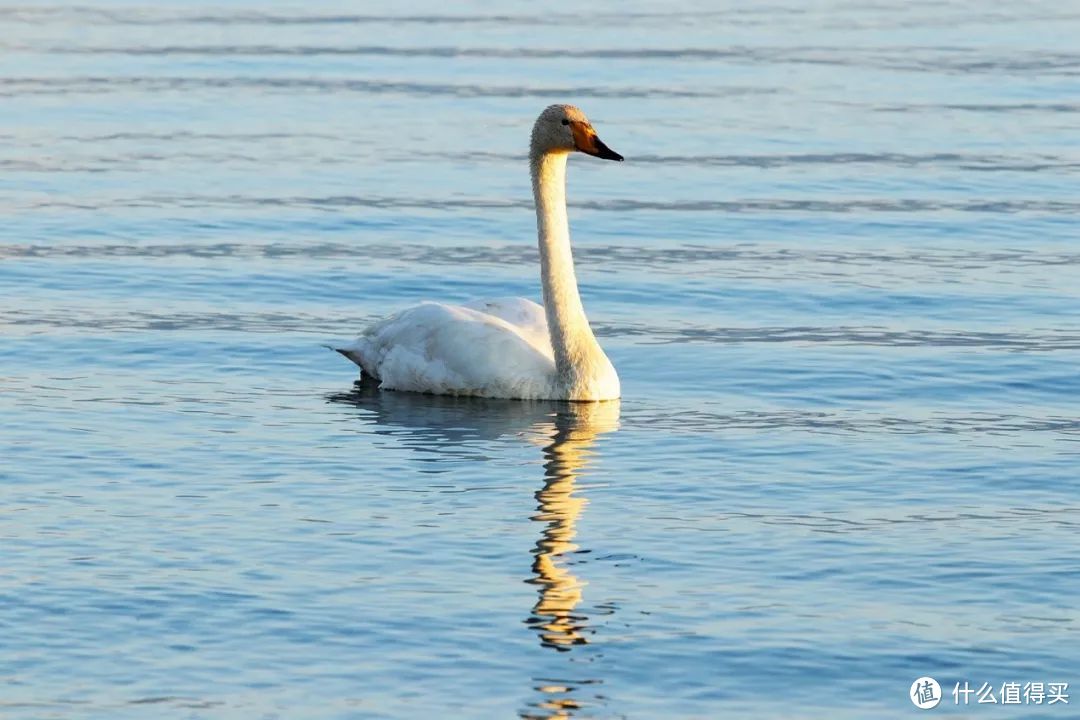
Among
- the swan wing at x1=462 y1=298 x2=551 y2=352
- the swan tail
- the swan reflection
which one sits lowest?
the swan reflection

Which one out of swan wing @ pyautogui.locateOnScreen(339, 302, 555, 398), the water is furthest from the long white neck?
the water

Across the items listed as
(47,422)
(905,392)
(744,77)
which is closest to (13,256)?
(47,422)

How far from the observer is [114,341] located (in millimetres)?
18500

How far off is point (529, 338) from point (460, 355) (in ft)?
2.27

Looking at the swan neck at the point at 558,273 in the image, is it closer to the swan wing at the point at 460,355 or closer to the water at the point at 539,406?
the swan wing at the point at 460,355

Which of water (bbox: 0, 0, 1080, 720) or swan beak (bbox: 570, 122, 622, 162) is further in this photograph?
swan beak (bbox: 570, 122, 622, 162)

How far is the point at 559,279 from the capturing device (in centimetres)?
1719

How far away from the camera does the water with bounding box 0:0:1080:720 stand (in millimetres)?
10742

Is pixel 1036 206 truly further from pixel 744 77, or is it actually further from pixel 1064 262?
pixel 744 77

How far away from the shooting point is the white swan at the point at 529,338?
55.2ft

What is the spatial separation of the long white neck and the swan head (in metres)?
0.11

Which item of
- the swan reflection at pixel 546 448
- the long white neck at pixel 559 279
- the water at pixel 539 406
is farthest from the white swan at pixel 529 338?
the water at pixel 539 406

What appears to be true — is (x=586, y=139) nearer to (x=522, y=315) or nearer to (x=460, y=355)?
(x=522, y=315)

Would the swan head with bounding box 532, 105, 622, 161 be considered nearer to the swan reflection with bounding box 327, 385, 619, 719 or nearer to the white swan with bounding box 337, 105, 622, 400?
the white swan with bounding box 337, 105, 622, 400
